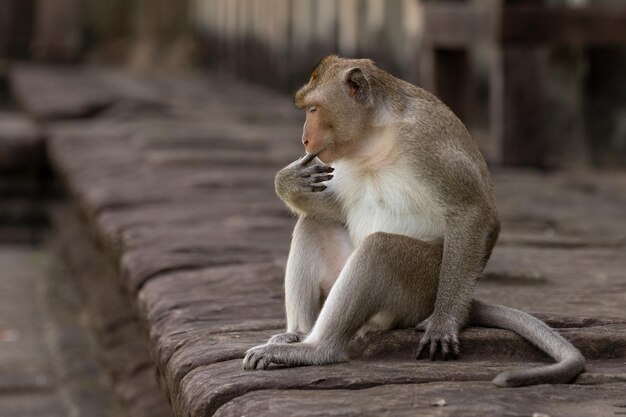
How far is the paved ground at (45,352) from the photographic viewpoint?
712 cm

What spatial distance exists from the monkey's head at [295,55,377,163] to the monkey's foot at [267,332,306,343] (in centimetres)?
47

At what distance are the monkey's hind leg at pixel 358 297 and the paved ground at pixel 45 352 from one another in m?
3.49

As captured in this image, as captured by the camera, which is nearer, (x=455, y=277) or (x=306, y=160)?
(x=455, y=277)

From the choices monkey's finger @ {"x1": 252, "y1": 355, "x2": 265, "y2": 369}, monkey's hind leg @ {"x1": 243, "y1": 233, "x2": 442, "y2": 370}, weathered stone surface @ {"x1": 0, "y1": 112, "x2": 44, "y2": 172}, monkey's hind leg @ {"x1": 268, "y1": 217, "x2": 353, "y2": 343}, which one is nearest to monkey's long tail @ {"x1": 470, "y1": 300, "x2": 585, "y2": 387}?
monkey's hind leg @ {"x1": 243, "y1": 233, "x2": 442, "y2": 370}

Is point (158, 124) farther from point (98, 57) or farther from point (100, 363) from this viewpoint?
point (98, 57)

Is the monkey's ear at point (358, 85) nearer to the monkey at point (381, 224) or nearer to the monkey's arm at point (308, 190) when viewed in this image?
the monkey at point (381, 224)

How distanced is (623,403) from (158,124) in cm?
835

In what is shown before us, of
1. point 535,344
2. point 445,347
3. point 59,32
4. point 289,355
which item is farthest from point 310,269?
point 59,32

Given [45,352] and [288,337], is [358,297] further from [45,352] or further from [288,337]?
[45,352]

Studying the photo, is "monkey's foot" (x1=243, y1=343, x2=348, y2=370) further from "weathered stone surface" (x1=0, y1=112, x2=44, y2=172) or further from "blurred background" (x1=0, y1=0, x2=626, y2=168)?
"weathered stone surface" (x1=0, y1=112, x2=44, y2=172)

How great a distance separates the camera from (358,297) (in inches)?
Result: 139

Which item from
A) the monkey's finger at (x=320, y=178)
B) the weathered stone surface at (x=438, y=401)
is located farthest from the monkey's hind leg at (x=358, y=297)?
the monkey's finger at (x=320, y=178)

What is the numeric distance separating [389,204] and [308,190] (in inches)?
9.3

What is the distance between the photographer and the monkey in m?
3.60
